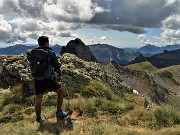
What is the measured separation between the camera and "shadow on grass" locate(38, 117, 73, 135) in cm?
1202

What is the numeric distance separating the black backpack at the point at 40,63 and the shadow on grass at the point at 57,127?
1934 millimetres

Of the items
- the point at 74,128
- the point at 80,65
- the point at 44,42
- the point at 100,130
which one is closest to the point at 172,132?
the point at 100,130

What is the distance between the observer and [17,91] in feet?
69.8

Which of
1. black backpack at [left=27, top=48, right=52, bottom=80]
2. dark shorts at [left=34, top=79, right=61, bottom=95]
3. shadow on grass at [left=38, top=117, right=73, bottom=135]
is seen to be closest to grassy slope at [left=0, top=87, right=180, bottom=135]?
shadow on grass at [left=38, top=117, right=73, bottom=135]

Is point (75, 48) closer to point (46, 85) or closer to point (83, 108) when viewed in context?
point (83, 108)

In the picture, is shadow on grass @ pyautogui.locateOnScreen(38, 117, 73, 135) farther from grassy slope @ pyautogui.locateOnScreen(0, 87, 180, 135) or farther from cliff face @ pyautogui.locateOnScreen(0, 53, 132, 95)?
cliff face @ pyautogui.locateOnScreen(0, 53, 132, 95)

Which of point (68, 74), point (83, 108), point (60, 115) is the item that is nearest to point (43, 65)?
point (60, 115)

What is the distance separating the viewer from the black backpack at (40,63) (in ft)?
42.1

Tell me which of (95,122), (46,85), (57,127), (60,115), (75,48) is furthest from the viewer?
(75,48)

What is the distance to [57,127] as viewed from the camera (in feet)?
40.6

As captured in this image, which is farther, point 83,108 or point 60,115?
point 83,108

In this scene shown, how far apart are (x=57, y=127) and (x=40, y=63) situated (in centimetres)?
265

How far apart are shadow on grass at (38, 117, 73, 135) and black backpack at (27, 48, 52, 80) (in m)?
1.93

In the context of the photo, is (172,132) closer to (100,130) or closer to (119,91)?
(100,130)
